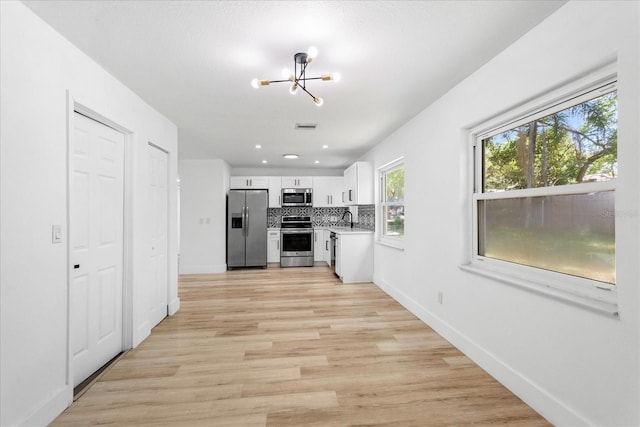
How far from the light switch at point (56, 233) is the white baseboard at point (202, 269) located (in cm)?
480

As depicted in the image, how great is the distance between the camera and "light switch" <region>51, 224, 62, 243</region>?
6.42 feet

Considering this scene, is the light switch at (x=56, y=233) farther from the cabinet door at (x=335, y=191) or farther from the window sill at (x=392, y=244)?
the cabinet door at (x=335, y=191)

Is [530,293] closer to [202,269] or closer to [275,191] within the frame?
[202,269]

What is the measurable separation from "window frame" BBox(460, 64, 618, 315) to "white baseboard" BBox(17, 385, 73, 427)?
301 centimetres

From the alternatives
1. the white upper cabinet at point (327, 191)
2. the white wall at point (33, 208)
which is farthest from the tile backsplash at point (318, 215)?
the white wall at point (33, 208)

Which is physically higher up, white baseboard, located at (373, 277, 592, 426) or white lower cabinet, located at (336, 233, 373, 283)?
white lower cabinet, located at (336, 233, 373, 283)

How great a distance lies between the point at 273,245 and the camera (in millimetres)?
7477

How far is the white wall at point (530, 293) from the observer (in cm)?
147

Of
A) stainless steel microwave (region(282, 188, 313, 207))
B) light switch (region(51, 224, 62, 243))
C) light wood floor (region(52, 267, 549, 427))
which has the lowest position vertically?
light wood floor (region(52, 267, 549, 427))

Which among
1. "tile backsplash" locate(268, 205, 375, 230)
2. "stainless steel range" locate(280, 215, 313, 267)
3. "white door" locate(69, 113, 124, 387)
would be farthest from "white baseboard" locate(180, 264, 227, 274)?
"white door" locate(69, 113, 124, 387)

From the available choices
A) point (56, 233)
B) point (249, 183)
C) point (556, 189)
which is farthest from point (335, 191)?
point (56, 233)

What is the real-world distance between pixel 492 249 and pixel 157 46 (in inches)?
117

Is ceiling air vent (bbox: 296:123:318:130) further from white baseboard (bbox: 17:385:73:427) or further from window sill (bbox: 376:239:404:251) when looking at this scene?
white baseboard (bbox: 17:385:73:427)

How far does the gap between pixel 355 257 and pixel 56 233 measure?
4384 millimetres
